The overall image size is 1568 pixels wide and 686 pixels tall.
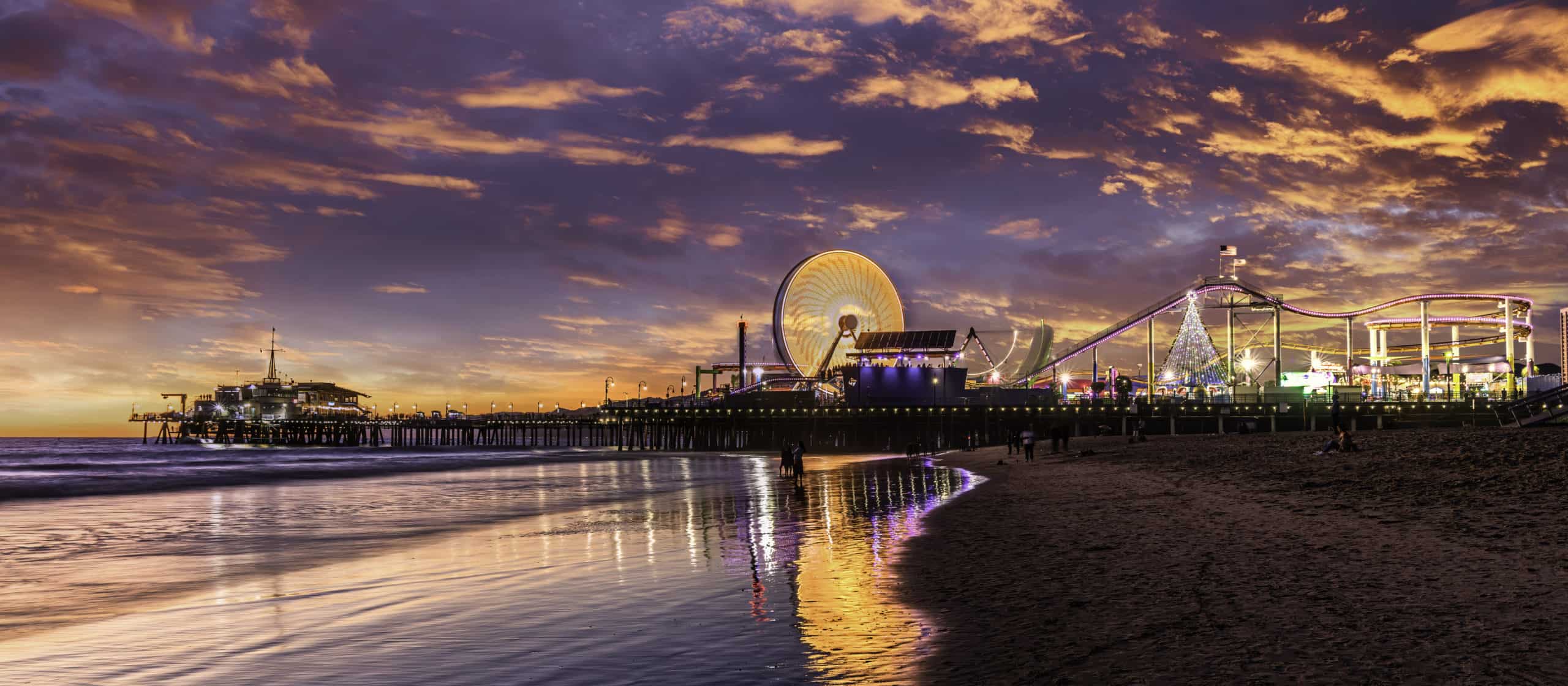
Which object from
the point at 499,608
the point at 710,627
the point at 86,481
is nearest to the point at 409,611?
the point at 499,608

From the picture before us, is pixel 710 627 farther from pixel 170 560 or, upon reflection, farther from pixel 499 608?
pixel 170 560

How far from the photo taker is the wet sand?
7371 millimetres

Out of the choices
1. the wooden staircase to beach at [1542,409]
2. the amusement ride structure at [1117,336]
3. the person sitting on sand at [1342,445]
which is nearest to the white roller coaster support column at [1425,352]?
the amusement ride structure at [1117,336]

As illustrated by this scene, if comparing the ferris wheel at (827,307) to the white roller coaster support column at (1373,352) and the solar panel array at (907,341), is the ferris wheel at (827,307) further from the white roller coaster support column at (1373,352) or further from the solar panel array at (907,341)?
the white roller coaster support column at (1373,352)

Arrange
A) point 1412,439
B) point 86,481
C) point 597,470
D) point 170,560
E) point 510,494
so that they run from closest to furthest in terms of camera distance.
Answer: point 170,560, point 1412,439, point 510,494, point 86,481, point 597,470

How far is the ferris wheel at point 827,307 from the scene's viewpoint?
118m

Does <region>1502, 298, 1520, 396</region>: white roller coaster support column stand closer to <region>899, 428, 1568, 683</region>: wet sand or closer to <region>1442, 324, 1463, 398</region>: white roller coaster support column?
<region>1442, 324, 1463, 398</region>: white roller coaster support column

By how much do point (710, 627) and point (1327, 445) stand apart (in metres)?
25.1

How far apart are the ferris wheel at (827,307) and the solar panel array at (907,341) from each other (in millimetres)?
2147

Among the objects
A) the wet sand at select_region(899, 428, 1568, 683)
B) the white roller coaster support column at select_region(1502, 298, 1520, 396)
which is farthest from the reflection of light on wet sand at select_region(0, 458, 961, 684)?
the white roller coaster support column at select_region(1502, 298, 1520, 396)

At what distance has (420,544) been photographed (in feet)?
62.4

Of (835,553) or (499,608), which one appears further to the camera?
(835,553)

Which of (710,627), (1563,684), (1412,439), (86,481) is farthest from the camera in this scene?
(86,481)

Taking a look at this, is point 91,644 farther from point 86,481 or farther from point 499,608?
point 86,481
